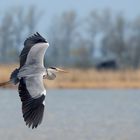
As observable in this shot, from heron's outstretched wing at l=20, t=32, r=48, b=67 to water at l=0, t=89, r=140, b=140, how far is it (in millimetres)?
4352

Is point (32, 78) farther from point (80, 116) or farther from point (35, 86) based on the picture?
point (80, 116)

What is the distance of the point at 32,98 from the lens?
9.03 meters

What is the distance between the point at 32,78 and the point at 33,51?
1.67 ft

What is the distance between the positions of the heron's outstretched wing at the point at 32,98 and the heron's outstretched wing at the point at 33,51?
38cm

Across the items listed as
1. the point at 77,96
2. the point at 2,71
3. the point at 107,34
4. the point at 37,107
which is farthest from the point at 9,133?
the point at 107,34

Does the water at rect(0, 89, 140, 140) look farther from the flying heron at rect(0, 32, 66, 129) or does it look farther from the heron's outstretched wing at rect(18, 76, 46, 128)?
the heron's outstretched wing at rect(18, 76, 46, 128)

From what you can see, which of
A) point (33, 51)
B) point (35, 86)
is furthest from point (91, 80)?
point (35, 86)

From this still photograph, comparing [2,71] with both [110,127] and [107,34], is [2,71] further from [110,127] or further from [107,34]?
[107,34]

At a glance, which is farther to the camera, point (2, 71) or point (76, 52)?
point (76, 52)

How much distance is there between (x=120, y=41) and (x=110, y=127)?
131 feet

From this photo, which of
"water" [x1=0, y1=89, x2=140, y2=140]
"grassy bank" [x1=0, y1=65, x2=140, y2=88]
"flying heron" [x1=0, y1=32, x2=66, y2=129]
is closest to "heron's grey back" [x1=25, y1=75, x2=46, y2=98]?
"flying heron" [x1=0, y1=32, x2=66, y2=129]

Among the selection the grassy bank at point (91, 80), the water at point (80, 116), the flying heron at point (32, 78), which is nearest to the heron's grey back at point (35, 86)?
the flying heron at point (32, 78)

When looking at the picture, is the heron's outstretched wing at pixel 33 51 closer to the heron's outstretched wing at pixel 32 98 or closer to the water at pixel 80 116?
the heron's outstretched wing at pixel 32 98

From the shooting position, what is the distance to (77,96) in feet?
78.3
